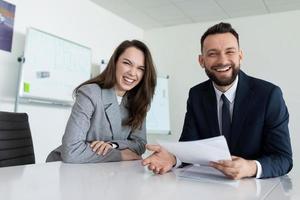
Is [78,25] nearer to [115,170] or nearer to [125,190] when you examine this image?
[115,170]

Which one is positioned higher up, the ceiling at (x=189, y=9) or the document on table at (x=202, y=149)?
the ceiling at (x=189, y=9)

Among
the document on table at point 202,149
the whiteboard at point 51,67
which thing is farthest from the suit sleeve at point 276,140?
the whiteboard at point 51,67

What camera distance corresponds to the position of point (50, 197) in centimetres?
66

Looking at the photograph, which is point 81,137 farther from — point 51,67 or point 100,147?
point 51,67

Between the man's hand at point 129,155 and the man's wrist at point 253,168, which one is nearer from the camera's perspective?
the man's wrist at point 253,168

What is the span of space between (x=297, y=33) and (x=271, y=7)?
0.47 metres

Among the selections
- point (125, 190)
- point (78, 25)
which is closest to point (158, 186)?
point (125, 190)

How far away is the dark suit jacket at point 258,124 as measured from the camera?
45.2 inches

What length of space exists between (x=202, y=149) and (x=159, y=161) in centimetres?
23

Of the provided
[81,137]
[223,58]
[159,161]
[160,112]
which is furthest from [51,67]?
[159,161]

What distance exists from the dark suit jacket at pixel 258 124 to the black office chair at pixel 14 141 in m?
0.89

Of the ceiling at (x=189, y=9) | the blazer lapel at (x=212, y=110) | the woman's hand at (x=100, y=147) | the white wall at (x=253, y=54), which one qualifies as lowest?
the woman's hand at (x=100, y=147)

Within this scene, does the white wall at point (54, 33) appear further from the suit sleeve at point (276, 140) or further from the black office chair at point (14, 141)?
the suit sleeve at point (276, 140)

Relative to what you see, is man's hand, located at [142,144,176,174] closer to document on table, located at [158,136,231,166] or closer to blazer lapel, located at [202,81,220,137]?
document on table, located at [158,136,231,166]
